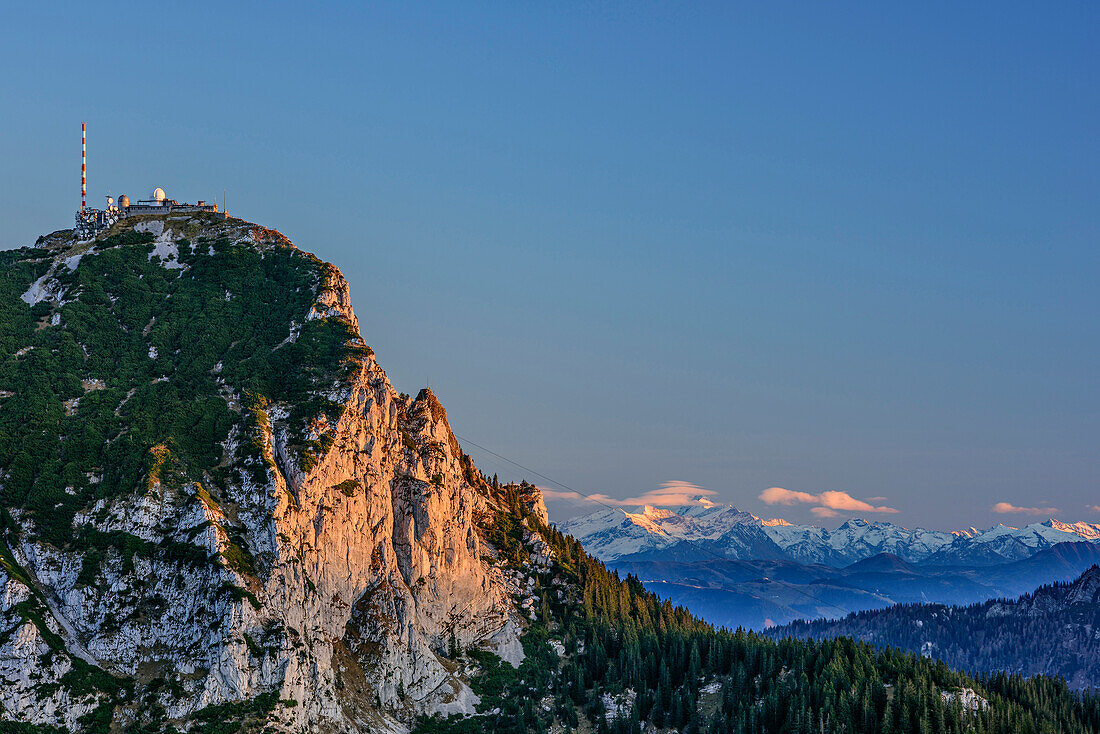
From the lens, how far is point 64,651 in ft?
641

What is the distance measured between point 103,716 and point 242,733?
76.1 ft

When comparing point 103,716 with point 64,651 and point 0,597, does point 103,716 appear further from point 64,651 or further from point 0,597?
point 0,597

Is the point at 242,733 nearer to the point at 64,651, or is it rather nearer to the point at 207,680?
the point at 207,680

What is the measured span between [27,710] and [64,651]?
39.4 feet

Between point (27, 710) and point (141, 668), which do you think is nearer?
point (27, 710)

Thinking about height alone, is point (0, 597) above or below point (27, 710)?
above

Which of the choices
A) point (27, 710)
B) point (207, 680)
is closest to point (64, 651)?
point (27, 710)

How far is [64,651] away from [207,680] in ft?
81.6

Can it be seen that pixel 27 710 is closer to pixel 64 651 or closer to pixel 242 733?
pixel 64 651

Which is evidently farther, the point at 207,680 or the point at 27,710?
the point at 207,680

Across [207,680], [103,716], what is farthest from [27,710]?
[207,680]

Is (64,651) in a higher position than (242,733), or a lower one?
Answer: higher

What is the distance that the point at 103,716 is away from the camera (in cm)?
18925

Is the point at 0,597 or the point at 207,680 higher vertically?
the point at 0,597
